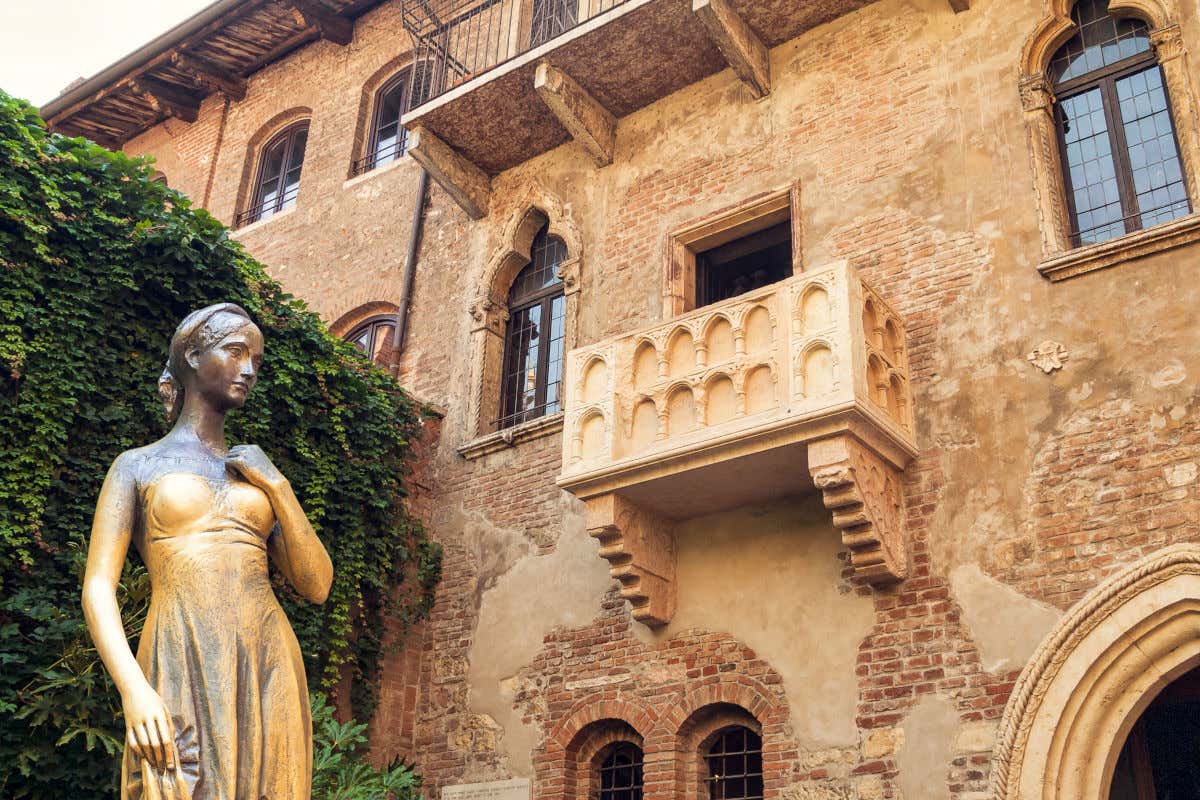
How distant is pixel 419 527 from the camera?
35.8ft

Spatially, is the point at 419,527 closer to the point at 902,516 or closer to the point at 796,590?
the point at 796,590

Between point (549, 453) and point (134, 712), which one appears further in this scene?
point (549, 453)

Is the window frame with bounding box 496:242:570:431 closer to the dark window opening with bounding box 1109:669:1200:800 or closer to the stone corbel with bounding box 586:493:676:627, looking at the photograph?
the stone corbel with bounding box 586:493:676:627

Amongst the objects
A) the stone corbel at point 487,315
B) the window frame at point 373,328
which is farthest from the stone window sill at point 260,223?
the stone corbel at point 487,315

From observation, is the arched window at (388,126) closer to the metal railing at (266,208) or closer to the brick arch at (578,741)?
the metal railing at (266,208)

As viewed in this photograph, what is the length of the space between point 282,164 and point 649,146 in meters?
6.56

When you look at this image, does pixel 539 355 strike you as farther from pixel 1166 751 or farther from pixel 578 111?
pixel 1166 751

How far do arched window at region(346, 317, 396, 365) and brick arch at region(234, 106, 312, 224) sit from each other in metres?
3.36

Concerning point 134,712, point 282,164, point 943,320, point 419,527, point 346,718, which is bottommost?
point 134,712

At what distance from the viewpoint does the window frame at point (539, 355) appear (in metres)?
11.2

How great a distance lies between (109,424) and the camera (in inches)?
337

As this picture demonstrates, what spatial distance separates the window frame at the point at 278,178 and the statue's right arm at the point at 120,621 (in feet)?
39.1

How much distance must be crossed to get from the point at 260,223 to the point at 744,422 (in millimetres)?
8935

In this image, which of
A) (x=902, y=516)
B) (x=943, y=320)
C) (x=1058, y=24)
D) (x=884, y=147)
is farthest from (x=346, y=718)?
(x=1058, y=24)
